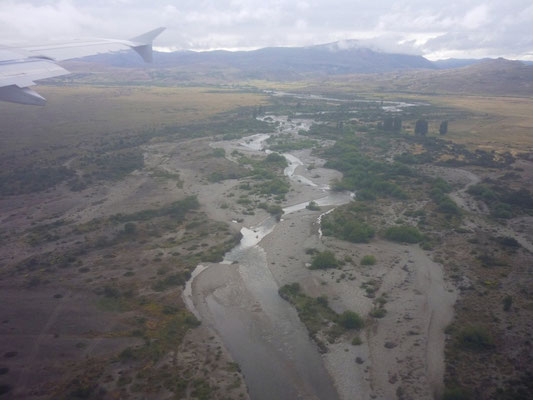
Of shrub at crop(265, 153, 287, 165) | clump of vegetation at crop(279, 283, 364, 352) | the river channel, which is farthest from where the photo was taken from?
shrub at crop(265, 153, 287, 165)

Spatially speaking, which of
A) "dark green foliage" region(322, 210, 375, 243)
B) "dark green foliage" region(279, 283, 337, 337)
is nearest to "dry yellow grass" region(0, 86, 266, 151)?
"dark green foliage" region(322, 210, 375, 243)

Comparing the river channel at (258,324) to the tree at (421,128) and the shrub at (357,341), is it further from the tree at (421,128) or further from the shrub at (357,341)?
the tree at (421,128)

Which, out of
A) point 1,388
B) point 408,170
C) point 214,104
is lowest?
point 214,104

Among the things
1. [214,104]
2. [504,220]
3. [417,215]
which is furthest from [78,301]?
[214,104]

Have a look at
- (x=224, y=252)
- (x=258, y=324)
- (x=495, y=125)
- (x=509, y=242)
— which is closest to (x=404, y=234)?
(x=509, y=242)

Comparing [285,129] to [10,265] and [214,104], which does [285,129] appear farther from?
[10,265]

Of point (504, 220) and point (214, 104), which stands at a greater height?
point (504, 220)

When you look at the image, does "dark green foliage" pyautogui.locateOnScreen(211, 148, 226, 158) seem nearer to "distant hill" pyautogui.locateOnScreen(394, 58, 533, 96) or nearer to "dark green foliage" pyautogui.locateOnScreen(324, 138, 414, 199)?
"dark green foliage" pyautogui.locateOnScreen(324, 138, 414, 199)
